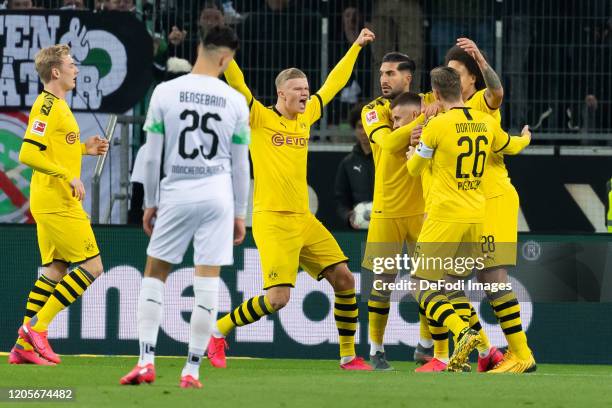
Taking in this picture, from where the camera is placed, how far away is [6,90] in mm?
14742

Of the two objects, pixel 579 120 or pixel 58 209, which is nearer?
pixel 58 209

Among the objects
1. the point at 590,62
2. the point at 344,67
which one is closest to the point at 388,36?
the point at 590,62

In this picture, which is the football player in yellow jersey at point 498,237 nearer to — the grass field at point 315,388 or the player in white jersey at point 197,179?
the grass field at point 315,388

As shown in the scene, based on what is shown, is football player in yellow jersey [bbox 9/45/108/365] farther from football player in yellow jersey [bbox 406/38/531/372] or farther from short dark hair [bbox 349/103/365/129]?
short dark hair [bbox 349/103/365/129]

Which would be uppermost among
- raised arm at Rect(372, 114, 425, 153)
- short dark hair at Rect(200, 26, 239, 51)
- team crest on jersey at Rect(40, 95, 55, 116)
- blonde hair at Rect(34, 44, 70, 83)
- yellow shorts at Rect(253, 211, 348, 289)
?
blonde hair at Rect(34, 44, 70, 83)

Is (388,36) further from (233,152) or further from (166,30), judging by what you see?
(233,152)

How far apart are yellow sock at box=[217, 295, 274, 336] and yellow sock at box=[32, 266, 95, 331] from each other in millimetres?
1135

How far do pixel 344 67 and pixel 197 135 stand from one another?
11.7ft

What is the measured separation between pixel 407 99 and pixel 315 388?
3.07m

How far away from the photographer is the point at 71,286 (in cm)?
1097

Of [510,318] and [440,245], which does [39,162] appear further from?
[510,318]

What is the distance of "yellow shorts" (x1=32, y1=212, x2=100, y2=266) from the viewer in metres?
11.0

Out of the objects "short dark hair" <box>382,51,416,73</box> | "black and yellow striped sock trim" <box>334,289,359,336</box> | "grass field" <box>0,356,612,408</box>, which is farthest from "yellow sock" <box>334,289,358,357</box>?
"short dark hair" <box>382,51,416,73</box>

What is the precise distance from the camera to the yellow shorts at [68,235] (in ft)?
36.1
